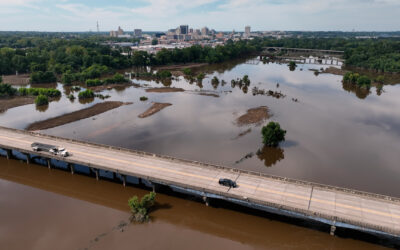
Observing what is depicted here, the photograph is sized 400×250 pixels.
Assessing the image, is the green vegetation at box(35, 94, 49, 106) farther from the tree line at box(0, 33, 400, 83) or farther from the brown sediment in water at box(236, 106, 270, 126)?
the brown sediment in water at box(236, 106, 270, 126)

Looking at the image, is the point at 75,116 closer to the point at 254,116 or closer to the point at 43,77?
the point at 254,116

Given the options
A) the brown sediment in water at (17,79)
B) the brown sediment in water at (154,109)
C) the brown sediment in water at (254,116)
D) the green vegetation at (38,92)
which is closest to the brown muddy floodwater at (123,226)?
the brown sediment in water at (154,109)

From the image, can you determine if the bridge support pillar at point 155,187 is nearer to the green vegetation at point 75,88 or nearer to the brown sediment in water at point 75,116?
the brown sediment in water at point 75,116

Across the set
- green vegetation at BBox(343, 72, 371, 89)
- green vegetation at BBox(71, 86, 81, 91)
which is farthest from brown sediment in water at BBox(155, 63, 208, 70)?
green vegetation at BBox(343, 72, 371, 89)

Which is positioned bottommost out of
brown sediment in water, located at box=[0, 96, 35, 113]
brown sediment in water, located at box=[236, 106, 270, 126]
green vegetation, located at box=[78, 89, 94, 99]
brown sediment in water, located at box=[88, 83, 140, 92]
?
brown sediment in water, located at box=[236, 106, 270, 126]

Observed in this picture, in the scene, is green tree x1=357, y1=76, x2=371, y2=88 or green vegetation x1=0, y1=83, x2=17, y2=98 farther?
green tree x1=357, y1=76, x2=371, y2=88

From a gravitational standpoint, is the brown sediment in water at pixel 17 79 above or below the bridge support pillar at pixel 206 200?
above
